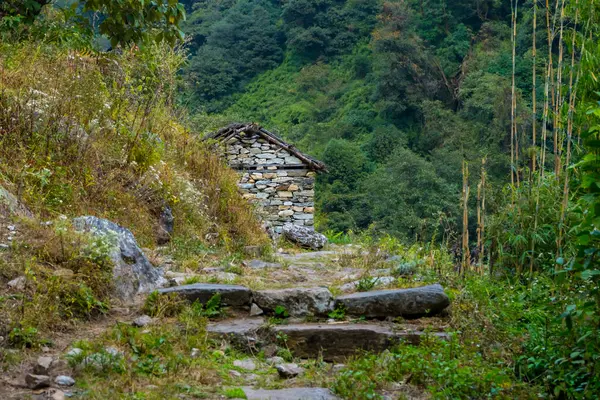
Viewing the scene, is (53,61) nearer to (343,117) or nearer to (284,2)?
(343,117)

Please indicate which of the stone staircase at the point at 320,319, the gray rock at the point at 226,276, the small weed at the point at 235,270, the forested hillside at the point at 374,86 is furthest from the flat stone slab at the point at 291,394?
the forested hillside at the point at 374,86

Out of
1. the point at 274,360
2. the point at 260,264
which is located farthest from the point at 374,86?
the point at 274,360

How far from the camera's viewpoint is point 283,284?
545 centimetres

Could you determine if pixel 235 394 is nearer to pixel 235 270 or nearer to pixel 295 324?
pixel 295 324

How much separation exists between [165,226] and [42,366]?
3642 millimetres

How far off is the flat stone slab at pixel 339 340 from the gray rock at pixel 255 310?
421mm

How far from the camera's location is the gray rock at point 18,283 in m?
4.01

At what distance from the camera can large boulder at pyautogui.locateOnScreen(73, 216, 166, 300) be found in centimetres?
470

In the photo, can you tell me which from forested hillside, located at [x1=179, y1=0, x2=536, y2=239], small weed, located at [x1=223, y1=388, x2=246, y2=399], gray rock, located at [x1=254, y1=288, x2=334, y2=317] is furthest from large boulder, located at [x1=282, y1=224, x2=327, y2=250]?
forested hillside, located at [x1=179, y1=0, x2=536, y2=239]

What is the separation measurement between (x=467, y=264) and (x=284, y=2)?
39878mm

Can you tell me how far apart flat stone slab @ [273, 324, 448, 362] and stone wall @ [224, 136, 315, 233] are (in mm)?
10507

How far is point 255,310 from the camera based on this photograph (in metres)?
4.77

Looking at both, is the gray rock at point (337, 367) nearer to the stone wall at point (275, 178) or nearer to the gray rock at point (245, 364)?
the gray rock at point (245, 364)

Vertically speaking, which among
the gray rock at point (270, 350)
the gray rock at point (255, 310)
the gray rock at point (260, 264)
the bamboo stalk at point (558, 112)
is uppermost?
the bamboo stalk at point (558, 112)
